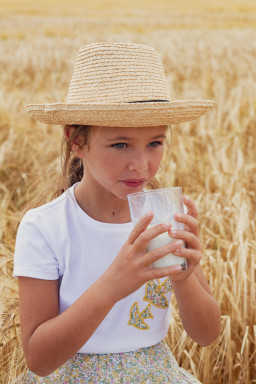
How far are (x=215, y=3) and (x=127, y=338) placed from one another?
51669mm

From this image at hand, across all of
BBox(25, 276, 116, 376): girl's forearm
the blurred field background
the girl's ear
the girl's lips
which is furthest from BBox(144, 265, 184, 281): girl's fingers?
the blurred field background

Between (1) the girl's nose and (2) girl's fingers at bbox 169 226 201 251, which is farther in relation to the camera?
(1) the girl's nose

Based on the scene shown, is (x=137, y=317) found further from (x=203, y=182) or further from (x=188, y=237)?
(x=203, y=182)

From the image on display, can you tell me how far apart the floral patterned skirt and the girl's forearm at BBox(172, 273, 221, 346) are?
5.3 inches

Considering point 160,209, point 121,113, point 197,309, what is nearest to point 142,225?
point 160,209

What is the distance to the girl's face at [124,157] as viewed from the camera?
4.31 feet

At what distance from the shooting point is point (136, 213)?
3.86ft

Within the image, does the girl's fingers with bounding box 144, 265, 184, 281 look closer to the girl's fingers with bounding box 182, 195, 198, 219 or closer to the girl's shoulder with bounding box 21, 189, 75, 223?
the girl's fingers with bounding box 182, 195, 198, 219

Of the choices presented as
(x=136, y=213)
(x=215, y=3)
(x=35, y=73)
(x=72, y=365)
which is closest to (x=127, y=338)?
(x=72, y=365)

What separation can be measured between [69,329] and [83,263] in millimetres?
218

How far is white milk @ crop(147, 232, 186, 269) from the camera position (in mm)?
1164

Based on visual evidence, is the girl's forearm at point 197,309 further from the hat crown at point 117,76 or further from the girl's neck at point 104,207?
the hat crown at point 117,76

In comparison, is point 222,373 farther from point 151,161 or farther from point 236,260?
point 151,161

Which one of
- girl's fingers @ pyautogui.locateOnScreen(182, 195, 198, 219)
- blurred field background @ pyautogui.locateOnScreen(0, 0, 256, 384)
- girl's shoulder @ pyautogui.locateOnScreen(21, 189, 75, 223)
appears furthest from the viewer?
blurred field background @ pyautogui.locateOnScreen(0, 0, 256, 384)
